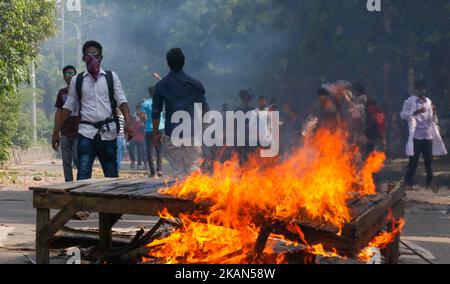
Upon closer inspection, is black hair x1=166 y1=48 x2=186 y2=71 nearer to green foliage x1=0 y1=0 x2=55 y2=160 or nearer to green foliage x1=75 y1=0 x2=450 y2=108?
green foliage x1=0 y1=0 x2=55 y2=160

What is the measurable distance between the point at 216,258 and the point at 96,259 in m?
1.54

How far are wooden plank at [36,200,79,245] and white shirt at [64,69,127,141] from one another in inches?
101

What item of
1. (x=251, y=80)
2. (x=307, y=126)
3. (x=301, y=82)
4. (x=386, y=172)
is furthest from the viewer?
(x=251, y=80)

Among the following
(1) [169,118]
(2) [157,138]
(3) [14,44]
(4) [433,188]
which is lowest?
(4) [433,188]

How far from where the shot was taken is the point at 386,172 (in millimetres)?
23156

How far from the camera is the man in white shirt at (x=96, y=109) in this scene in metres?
9.16

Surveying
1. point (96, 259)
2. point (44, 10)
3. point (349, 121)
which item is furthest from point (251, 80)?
point (96, 259)

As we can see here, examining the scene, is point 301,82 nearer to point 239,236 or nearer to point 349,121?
point 349,121

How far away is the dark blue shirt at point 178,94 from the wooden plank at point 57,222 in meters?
3.51

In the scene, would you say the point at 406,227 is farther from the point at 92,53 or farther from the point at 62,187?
the point at 62,187

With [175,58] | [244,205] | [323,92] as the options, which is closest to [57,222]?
[244,205]

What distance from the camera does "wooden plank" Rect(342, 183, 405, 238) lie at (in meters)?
5.49

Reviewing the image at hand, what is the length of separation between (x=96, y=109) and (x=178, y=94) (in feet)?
4.25

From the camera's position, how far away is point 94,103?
918cm
